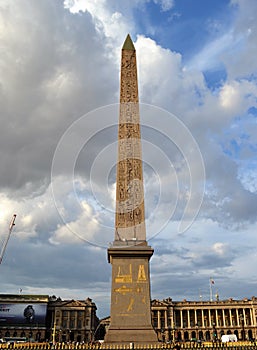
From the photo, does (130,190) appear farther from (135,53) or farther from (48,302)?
(48,302)

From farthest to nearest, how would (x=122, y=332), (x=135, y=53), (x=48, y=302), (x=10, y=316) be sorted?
1. (x=48, y=302)
2. (x=10, y=316)
3. (x=135, y=53)
4. (x=122, y=332)

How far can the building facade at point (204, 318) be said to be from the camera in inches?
3346

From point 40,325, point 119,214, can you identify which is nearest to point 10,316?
point 40,325

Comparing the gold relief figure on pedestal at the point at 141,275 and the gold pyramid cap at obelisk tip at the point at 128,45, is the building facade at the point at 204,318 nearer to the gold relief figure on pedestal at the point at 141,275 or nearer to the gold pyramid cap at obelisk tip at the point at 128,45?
the gold relief figure on pedestal at the point at 141,275

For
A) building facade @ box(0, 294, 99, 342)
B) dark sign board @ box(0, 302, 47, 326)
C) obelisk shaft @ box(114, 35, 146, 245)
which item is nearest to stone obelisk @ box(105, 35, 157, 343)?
obelisk shaft @ box(114, 35, 146, 245)

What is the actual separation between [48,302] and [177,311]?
102ft

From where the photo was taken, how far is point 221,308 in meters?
86.1

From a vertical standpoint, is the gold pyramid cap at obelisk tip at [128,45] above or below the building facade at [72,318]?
above

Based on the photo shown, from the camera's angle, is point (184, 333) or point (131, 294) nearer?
point (131, 294)

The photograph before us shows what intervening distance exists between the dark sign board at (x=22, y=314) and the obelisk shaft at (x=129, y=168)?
64510 mm

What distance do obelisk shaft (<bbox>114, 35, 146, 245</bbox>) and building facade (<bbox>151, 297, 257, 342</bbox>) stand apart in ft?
229

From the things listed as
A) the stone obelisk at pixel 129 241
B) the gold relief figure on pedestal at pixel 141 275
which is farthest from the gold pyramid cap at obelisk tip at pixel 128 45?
the gold relief figure on pedestal at pixel 141 275

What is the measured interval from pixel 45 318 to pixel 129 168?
6606 centimetres

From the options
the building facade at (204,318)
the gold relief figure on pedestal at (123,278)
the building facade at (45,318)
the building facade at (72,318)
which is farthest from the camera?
the building facade at (204,318)
